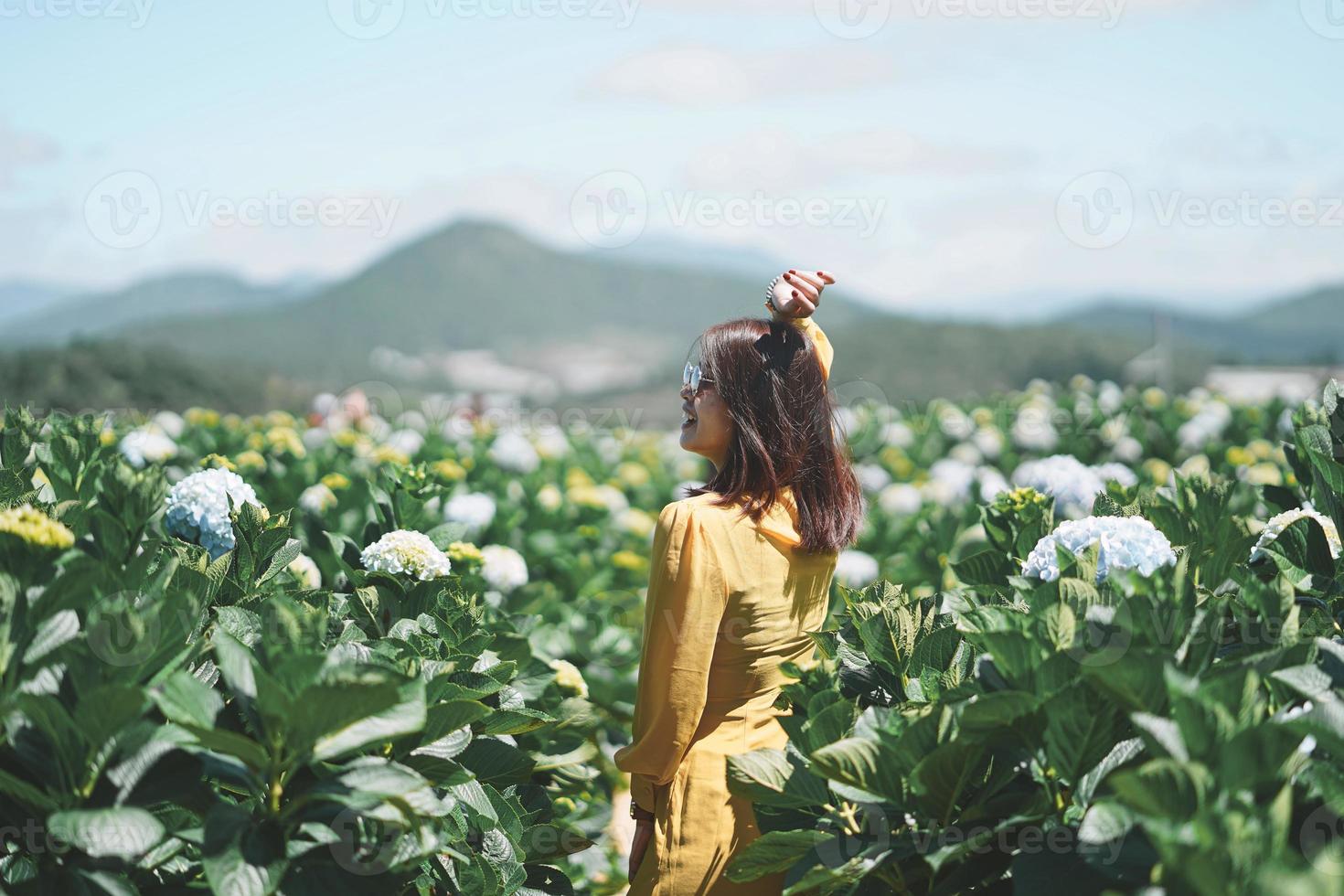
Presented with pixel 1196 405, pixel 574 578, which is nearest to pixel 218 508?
pixel 574 578

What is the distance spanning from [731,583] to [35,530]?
1.16 metres

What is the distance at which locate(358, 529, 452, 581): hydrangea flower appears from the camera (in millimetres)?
2547

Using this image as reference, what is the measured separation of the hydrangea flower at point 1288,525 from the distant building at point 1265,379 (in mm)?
8357

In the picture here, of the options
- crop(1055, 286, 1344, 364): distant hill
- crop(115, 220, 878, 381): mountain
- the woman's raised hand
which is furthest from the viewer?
crop(115, 220, 878, 381): mountain

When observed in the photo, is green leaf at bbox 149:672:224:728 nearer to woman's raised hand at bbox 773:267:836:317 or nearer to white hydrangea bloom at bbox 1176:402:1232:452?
woman's raised hand at bbox 773:267:836:317

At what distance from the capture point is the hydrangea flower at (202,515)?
2.49 metres

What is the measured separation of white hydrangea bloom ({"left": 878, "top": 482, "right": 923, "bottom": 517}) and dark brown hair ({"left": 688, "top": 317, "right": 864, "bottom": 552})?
3924 millimetres

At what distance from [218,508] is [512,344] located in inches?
2028

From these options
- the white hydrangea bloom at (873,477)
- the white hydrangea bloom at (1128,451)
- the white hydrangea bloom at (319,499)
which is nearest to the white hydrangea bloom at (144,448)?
the white hydrangea bloom at (319,499)

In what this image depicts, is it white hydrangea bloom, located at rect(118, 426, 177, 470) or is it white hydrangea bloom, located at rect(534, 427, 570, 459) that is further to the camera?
white hydrangea bloom, located at rect(534, 427, 570, 459)

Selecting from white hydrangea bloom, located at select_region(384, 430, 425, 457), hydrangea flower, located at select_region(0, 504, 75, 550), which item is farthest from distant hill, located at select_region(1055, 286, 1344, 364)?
hydrangea flower, located at select_region(0, 504, 75, 550)

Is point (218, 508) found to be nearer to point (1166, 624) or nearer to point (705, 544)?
point (705, 544)

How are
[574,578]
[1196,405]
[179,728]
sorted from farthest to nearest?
1. [1196,405]
2. [574,578]
3. [179,728]

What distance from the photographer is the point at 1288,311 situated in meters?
39.0
